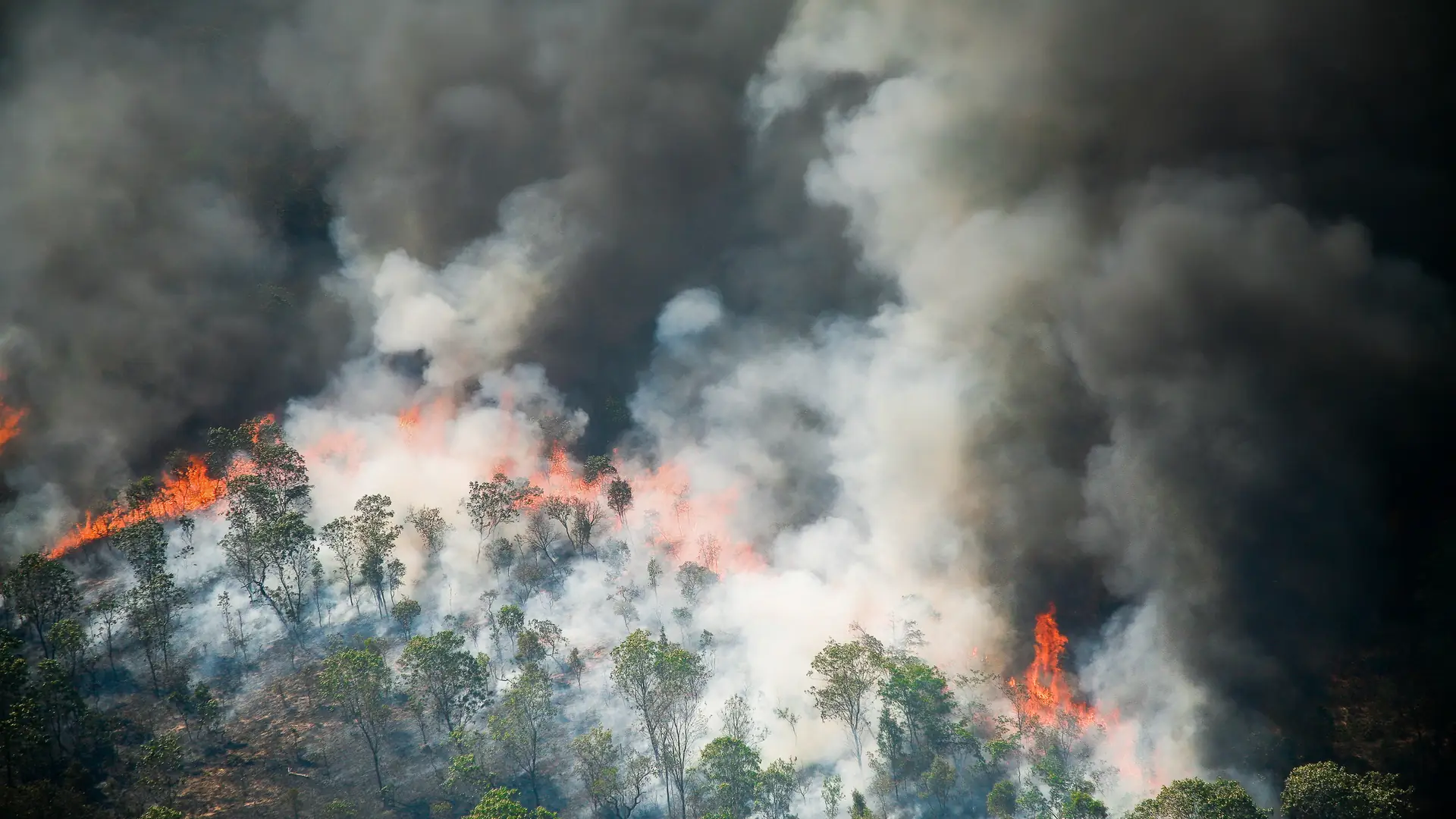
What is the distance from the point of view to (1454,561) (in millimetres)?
67875

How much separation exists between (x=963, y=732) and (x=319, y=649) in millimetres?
60062

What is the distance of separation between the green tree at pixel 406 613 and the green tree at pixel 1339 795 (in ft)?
241

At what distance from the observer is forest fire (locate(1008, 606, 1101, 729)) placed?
73.8m

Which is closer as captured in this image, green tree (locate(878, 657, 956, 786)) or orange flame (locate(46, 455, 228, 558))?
green tree (locate(878, 657, 956, 786))

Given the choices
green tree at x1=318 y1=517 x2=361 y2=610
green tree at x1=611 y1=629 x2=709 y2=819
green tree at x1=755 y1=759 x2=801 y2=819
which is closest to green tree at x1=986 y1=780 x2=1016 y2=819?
green tree at x1=755 y1=759 x2=801 y2=819

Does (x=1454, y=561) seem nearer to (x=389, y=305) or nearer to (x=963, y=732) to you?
(x=963, y=732)

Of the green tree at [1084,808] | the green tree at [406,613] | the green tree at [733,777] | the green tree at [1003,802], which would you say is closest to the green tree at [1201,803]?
the green tree at [1084,808]

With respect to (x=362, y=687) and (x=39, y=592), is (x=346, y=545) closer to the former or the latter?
(x=362, y=687)

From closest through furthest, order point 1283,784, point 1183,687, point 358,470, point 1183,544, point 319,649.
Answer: point 1283,784
point 1183,687
point 1183,544
point 319,649
point 358,470

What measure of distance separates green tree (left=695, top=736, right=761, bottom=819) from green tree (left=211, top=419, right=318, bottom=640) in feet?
145

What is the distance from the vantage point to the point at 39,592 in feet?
252

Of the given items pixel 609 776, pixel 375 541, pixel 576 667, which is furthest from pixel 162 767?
pixel 609 776

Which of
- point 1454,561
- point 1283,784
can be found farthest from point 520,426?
point 1454,561

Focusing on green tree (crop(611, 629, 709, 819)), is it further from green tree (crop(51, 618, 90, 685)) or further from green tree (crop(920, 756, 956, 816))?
green tree (crop(51, 618, 90, 685))
